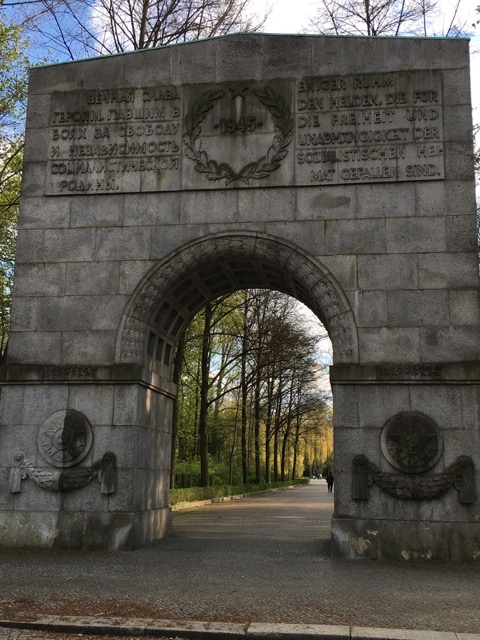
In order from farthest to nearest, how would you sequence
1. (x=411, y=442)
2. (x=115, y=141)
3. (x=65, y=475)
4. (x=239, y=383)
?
(x=239, y=383) → (x=115, y=141) → (x=65, y=475) → (x=411, y=442)

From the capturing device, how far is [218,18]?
2238 cm

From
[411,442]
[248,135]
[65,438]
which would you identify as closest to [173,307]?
[65,438]

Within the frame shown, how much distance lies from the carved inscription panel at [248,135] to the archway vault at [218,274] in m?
1.23

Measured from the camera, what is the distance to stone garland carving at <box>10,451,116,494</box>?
11828mm

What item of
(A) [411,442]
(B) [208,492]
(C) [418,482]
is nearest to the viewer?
(C) [418,482]

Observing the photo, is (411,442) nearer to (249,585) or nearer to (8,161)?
(249,585)

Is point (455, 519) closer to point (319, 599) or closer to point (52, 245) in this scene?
point (319, 599)

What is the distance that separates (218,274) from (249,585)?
683 cm

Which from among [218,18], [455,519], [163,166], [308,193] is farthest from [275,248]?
[218,18]

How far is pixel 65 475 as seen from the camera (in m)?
11.9

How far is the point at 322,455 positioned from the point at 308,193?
8524 cm

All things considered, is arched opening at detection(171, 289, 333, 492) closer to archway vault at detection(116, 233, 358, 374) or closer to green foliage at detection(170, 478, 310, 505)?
green foliage at detection(170, 478, 310, 505)

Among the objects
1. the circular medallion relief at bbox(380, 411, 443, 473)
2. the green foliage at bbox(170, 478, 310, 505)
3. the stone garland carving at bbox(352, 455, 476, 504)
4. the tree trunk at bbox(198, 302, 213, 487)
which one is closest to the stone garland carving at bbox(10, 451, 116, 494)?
the stone garland carving at bbox(352, 455, 476, 504)

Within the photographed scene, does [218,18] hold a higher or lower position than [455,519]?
higher
